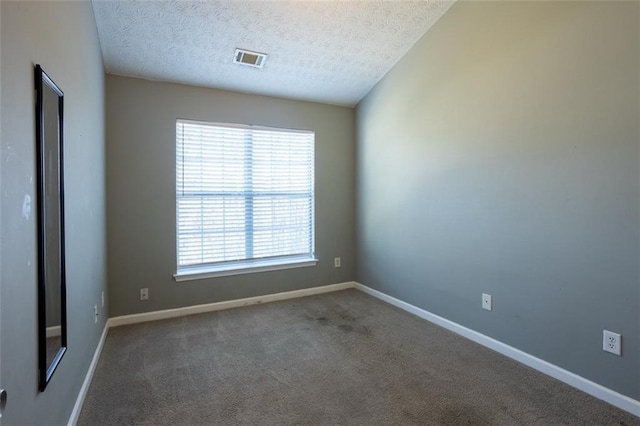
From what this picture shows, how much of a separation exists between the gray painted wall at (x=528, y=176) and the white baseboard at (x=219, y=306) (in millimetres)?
996

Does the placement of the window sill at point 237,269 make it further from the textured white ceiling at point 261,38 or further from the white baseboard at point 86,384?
the textured white ceiling at point 261,38

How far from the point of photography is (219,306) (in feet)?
11.6

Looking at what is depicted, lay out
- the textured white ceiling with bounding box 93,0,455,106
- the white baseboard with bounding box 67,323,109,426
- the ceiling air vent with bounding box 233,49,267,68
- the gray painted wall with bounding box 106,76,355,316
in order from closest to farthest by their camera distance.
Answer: the white baseboard with bounding box 67,323,109,426 → the textured white ceiling with bounding box 93,0,455,106 → the ceiling air vent with bounding box 233,49,267,68 → the gray painted wall with bounding box 106,76,355,316

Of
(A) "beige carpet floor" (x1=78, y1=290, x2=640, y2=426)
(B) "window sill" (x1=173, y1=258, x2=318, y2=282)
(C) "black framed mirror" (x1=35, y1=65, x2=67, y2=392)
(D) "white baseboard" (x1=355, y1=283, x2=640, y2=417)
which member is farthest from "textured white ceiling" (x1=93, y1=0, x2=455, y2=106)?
(D) "white baseboard" (x1=355, y1=283, x2=640, y2=417)

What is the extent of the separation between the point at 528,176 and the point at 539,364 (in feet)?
4.32

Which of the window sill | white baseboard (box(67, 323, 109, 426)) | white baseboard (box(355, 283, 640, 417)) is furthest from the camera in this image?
the window sill

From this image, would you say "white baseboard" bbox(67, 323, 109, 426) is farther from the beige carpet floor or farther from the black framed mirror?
the black framed mirror

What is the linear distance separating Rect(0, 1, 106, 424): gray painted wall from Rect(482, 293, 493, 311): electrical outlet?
110 inches

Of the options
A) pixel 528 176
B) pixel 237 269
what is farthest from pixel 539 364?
pixel 237 269

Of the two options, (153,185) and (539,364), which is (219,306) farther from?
(539,364)

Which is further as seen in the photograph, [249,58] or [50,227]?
[249,58]

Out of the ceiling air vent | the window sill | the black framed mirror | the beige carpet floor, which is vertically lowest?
the beige carpet floor

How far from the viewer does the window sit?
3430 millimetres

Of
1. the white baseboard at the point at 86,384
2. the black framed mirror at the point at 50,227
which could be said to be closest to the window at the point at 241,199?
the white baseboard at the point at 86,384
